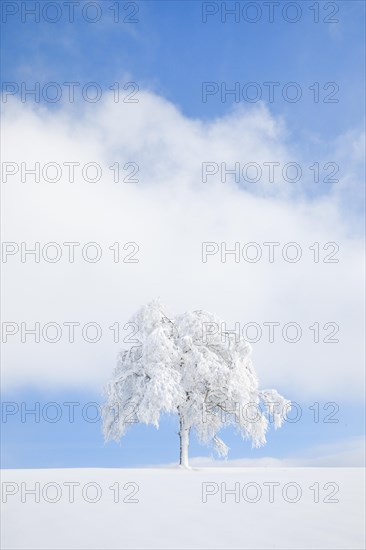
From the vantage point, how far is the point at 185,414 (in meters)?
23.9

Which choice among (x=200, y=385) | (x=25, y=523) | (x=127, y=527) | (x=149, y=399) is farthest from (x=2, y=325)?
(x=127, y=527)

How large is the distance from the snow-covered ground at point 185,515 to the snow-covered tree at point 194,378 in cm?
1018

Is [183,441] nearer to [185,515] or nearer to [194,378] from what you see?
[194,378]

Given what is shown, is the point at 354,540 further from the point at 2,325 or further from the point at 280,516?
the point at 2,325

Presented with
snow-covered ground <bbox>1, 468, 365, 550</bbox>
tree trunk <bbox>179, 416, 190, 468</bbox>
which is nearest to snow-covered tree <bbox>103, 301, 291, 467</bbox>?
tree trunk <bbox>179, 416, 190, 468</bbox>

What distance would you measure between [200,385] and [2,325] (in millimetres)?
8853

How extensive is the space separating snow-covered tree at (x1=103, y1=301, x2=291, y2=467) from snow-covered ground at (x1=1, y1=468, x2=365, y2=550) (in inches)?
401

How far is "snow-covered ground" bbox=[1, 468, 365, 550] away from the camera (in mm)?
8180

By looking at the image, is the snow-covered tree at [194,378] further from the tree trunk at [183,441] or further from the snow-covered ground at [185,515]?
the snow-covered ground at [185,515]

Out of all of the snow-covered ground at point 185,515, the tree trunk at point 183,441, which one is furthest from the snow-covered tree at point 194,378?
the snow-covered ground at point 185,515

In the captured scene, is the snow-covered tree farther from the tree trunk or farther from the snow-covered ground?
the snow-covered ground

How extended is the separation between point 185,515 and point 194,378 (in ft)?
46.4

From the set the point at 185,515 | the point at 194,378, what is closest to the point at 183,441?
the point at 194,378

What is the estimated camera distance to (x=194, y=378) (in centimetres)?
2355
